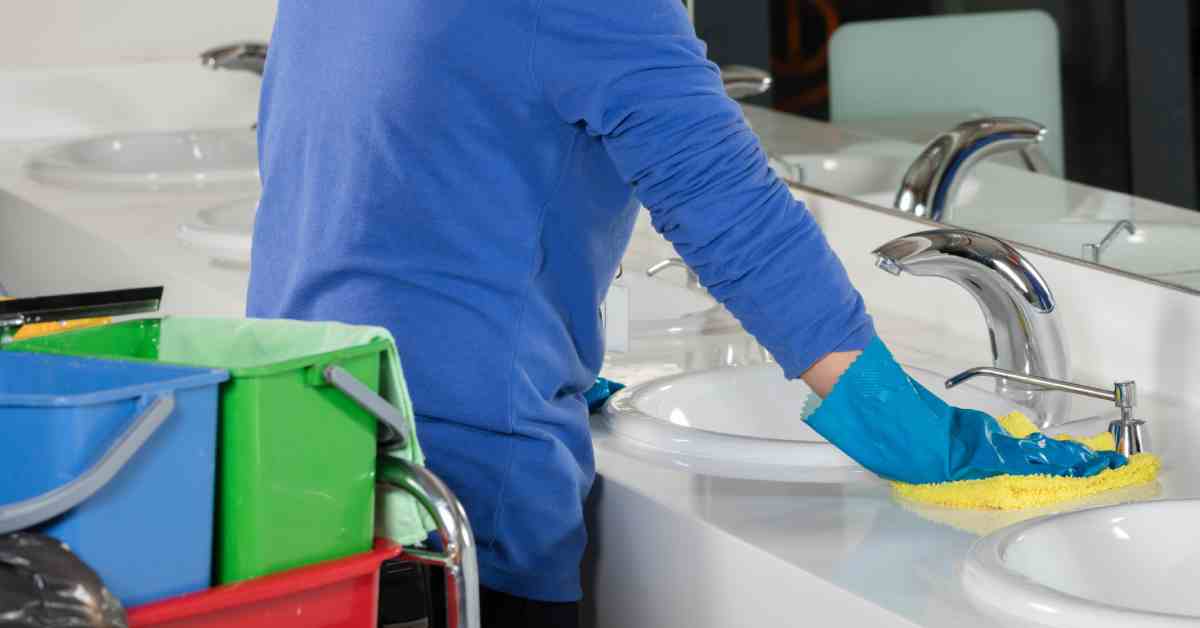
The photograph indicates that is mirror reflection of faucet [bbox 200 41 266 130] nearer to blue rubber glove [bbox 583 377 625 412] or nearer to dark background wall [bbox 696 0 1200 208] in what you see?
dark background wall [bbox 696 0 1200 208]

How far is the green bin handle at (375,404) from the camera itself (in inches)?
37.0

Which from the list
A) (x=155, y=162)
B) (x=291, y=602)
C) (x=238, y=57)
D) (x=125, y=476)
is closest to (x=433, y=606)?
(x=291, y=602)

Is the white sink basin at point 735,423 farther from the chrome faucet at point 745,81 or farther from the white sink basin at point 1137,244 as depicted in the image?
the chrome faucet at point 745,81

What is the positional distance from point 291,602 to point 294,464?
0.08 metres

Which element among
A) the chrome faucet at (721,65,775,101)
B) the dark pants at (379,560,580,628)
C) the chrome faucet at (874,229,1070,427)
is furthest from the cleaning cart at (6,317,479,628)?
the chrome faucet at (721,65,775,101)

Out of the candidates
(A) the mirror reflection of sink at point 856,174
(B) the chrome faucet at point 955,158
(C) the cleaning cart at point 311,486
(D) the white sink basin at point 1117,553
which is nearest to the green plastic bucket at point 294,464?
(C) the cleaning cart at point 311,486

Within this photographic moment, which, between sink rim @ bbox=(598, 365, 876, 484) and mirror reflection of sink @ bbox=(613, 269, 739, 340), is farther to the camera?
mirror reflection of sink @ bbox=(613, 269, 739, 340)

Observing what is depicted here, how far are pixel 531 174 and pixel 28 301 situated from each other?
37 centimetres

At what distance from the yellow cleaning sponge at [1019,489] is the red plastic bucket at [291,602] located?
408 millimetres

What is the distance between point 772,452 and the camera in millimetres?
1347

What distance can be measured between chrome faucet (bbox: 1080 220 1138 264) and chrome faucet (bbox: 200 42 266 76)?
5.75 ft

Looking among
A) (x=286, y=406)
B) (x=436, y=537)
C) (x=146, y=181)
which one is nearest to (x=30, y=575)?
(x=286, y=406)

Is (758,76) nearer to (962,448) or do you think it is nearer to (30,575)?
(962,448)

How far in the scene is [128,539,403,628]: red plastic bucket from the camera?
35.9 inches
